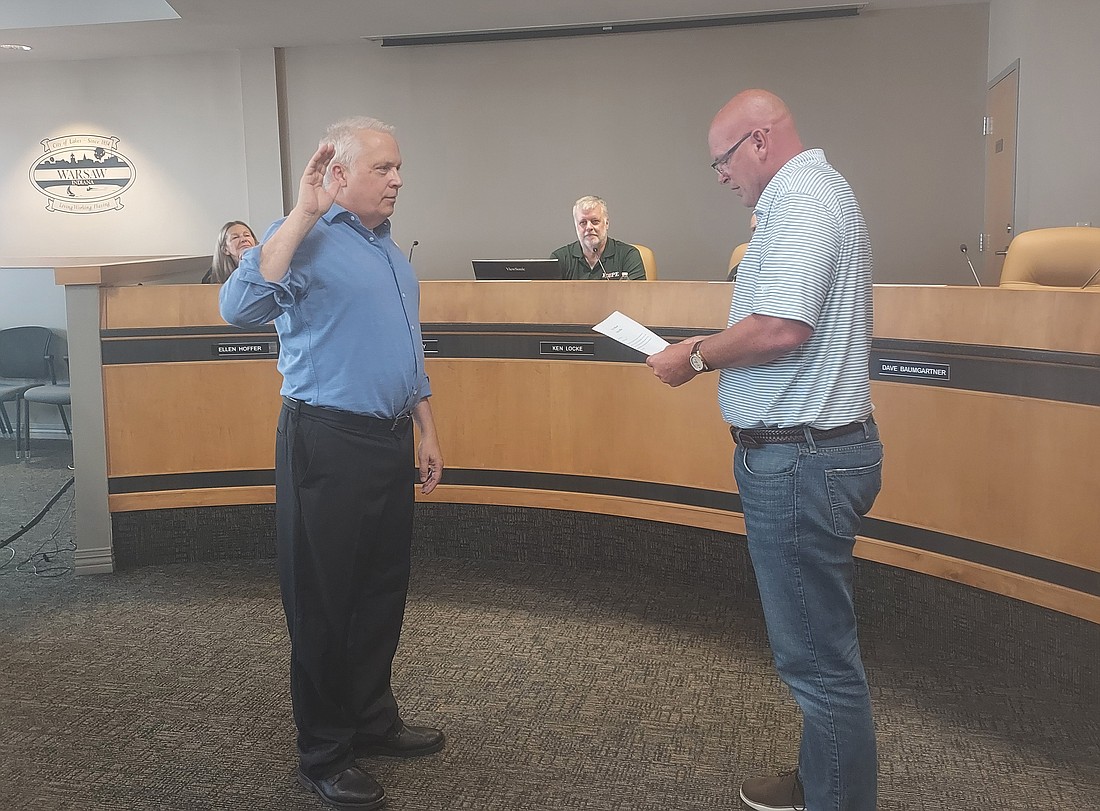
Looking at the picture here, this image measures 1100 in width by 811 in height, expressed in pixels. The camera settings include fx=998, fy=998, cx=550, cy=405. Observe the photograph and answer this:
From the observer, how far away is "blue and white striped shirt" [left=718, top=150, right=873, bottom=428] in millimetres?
1888

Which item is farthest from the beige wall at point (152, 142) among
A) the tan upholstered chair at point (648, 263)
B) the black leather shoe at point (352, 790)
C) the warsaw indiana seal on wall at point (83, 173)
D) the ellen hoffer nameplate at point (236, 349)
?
the black leather shoe at point (352, 790)

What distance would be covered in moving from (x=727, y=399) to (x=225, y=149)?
291 inches

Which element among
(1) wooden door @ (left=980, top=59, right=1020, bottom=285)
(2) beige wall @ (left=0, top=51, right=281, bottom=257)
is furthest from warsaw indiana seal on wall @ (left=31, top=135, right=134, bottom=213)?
(1) wooden door @ (left=980, top=59, right=1020, bottom=285)

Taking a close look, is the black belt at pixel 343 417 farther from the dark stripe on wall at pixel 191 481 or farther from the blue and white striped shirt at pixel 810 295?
the dark stripe on wall at pixel 191 481

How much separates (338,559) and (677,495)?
175cm

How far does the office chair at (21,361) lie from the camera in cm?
475

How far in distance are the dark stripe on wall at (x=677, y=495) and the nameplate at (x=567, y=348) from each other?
50 centimetres

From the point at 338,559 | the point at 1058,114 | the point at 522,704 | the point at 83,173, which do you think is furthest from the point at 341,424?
the point at 83,173

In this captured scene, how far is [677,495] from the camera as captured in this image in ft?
12.6

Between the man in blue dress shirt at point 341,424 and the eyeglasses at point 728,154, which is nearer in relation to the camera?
the eyeglasses at point 728,154

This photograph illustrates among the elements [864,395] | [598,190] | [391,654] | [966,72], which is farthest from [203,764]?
[966,72]

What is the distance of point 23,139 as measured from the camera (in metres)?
8.70

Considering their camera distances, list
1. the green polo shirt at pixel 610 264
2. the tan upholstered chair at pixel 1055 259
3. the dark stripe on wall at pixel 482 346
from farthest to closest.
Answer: the green polo shirt at pixel 610 264, the tan upholstered chair at pixel 1055 259, the dark stripe on wall at pixel 482 346

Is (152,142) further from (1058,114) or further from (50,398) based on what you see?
(1058,114)
